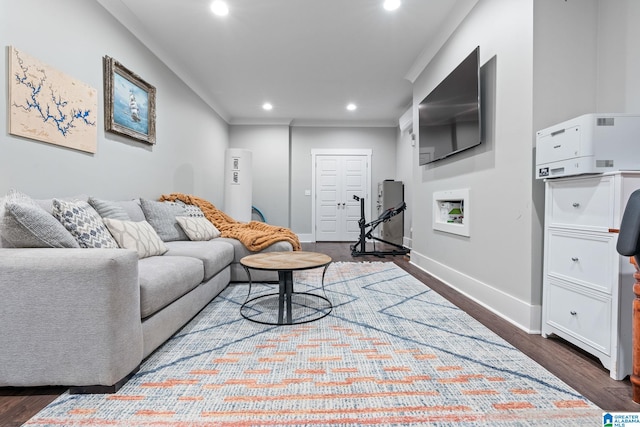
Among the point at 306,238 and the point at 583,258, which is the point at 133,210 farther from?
the point at 306,238

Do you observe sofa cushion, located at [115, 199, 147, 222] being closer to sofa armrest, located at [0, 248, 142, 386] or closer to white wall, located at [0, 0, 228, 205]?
white wall, located at [0, 0, 228, 205]

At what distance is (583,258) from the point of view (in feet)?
5.22

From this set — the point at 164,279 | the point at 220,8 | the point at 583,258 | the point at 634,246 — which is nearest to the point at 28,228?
the point at 164,279

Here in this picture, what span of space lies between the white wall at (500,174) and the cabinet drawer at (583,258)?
188 mm

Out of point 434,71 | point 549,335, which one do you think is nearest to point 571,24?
point 434,71

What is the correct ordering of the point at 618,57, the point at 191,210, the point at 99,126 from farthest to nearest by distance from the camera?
the point at 191,210 < the point at 99,126 < the point at 618,57

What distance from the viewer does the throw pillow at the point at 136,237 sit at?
2.05 meters

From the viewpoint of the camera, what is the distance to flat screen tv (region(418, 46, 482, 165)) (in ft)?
8.08

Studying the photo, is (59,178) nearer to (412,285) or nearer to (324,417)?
(324,417)

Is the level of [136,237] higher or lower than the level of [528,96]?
lower

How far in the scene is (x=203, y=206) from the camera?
3811 millimetres

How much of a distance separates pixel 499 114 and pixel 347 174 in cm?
444

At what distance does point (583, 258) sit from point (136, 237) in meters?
2.69

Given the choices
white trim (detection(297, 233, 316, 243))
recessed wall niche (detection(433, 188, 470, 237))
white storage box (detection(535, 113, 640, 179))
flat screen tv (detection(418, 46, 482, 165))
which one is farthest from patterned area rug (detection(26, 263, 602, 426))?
white trim (detection(297, 233, 316, 243))
